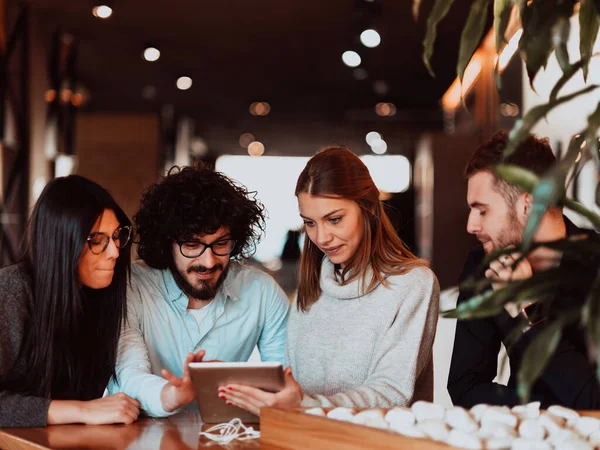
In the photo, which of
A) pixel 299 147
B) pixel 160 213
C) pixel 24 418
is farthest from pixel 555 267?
pixel 299 147

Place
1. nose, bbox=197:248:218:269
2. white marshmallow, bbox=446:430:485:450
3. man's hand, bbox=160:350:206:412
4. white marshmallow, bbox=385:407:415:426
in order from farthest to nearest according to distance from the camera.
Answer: nose, bbox=197:248:218:269 → man's hand, bbox=160:350:206:412 → white marshmallow, bbox=385:407:415:426 → white marshmallow, bbox=446:430:485:450

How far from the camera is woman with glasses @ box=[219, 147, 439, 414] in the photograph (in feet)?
7.54

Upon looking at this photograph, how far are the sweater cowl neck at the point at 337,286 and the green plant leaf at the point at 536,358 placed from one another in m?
1.38

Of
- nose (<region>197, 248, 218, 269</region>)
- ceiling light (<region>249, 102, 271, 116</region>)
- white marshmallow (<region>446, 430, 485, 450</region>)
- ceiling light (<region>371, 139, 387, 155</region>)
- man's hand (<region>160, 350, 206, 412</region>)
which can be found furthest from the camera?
ceiling light (<region>371, 139, 387, 155</region>)

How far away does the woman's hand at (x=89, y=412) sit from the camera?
2090 millimetres

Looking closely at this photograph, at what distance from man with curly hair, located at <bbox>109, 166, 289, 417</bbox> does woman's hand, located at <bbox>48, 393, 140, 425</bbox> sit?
286mm

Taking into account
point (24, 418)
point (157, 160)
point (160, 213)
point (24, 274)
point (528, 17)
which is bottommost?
point (24, 418)

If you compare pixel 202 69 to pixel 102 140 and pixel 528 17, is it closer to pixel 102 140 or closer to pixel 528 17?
pixel 102 140

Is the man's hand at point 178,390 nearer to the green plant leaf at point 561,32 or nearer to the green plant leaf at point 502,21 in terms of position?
the green plant leaf at point 502,21

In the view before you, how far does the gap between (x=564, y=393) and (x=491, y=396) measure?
0.20 m

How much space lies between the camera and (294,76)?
10234 mm

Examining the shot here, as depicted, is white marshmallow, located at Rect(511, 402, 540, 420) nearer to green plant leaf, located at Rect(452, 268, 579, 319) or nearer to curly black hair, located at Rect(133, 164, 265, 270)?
green plant leaf, located at Rect(452, 268, 579, 319)

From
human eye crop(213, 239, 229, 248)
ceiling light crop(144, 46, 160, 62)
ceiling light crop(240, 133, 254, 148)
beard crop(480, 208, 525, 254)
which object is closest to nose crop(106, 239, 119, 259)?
human eye crop(213, 239, 229, 248)

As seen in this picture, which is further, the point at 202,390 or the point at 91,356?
the point at 91,356
